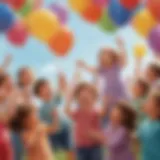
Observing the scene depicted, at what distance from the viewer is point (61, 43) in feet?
3.97

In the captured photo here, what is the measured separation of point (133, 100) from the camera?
121cm

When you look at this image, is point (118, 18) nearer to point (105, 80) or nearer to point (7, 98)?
point (105, 80)

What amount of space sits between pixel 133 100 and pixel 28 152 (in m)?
0.31

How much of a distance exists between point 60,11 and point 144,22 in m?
0.23

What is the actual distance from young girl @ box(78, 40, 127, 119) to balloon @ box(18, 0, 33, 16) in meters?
0.19

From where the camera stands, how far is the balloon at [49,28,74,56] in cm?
121

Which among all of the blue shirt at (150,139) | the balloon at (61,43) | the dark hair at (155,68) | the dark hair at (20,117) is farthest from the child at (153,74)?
the dark hair at (20,117)

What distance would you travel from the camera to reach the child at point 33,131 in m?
1.18

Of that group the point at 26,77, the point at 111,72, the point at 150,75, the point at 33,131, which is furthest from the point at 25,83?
the point at 150,75

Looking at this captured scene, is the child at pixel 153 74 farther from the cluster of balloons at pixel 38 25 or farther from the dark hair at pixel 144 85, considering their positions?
the cluster of balloons at pixel 38 25

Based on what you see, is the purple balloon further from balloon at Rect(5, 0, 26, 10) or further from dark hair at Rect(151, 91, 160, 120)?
balloon at Rect(5, 0, 26, 10)

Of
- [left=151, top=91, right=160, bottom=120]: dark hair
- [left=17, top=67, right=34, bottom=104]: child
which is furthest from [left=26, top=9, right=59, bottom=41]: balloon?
[left=151, top=91, right=160, bottom=120]: dark hair

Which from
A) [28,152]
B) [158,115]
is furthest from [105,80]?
[28,152]

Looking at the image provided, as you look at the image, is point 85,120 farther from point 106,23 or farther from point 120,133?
point 106,23
